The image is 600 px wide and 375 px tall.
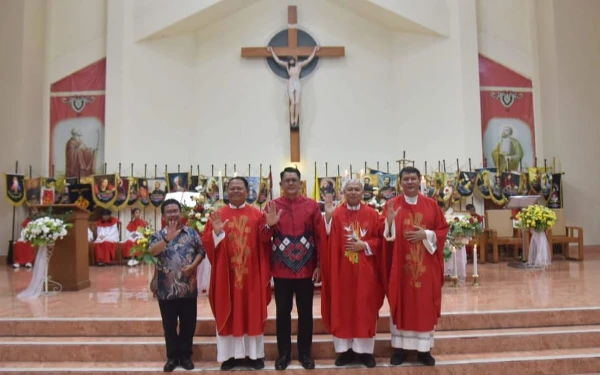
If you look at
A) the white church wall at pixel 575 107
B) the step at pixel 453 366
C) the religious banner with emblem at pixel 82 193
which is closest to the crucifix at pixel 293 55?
the religious banner with emblem at pixel 82 193

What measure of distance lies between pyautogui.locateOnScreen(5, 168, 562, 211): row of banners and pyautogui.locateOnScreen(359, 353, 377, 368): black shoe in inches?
264

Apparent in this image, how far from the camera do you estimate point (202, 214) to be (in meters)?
5.99

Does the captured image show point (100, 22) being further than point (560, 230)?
Yes

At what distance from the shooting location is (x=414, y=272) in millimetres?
3869

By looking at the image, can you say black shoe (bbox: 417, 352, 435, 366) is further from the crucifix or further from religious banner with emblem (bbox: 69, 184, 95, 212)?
religious banner with emblem (bbox: 69, 184, 95, 212)

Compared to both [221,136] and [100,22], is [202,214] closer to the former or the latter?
[221,136]

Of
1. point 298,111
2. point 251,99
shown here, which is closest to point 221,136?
point 251,99

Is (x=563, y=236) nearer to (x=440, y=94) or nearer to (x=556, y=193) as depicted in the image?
(x=556, y=193)

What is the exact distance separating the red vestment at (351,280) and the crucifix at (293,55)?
798 cm

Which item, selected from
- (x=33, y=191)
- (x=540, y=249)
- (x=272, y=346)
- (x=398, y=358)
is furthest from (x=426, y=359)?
(x=33, y=191)

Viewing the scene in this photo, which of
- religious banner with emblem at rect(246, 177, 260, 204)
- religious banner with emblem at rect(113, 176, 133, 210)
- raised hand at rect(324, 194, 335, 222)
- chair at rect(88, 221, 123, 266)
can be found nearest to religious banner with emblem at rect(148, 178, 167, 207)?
religious banner with emblem at rect(113, 176, 133, 210)

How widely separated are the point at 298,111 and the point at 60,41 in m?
6.19

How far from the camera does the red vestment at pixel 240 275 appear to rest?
12.5 ft

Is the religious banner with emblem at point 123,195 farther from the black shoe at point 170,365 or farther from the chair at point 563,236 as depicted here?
the chair at point 563,236
